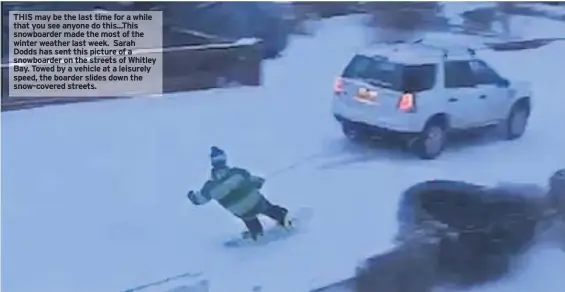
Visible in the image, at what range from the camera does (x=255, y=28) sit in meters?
2.37

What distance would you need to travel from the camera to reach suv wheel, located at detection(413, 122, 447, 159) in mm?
2406

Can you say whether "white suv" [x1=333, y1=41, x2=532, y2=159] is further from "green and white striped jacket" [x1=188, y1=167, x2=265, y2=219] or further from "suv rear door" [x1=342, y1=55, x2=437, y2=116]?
"green and white striped jacket" [x1=188, y1=167, x2=265, y2=219]

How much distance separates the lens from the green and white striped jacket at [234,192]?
93.1 inches

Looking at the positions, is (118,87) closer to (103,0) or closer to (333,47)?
(103,0)

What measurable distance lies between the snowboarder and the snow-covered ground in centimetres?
2

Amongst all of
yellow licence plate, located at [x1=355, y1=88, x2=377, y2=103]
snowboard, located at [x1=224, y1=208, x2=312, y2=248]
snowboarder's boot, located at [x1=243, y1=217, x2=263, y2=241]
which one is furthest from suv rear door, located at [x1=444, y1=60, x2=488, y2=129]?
snowboarder's boot, located at [x1=243, y1=217, x2=263, y2=241]

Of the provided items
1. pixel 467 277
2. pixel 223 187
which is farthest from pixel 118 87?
pixel 467 277

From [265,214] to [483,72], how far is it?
0.64m

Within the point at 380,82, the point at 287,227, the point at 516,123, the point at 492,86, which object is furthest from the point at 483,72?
the point at 287,227

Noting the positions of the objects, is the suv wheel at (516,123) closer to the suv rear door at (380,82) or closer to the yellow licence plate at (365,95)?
the suv rear door at (380,82)

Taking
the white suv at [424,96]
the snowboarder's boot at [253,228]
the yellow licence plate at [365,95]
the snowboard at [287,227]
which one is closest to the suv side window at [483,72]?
the white suv at [424,96]

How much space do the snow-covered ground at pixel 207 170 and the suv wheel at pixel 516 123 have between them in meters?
0.02

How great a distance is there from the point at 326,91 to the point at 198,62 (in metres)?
0.32

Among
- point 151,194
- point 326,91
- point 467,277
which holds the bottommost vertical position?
point 467,277
